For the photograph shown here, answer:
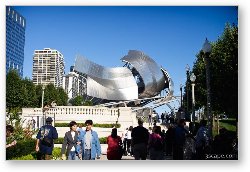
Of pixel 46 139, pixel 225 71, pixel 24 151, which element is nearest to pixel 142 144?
pixel 46 139

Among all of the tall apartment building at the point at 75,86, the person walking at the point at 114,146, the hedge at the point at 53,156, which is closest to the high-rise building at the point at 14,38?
the hedge at the point at 53,156

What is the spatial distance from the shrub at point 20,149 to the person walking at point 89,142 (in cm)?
185

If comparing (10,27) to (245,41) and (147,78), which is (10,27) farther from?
(147,78)

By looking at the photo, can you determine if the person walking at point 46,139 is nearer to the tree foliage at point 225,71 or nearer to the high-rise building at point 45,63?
the high-rise building at point 45,63

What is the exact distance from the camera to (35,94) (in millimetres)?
19156

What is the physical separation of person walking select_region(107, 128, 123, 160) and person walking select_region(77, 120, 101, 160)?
0.40m

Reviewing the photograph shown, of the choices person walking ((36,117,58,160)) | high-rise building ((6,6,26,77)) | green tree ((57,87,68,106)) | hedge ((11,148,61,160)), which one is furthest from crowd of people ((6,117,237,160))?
green tree ((57,87,68,106))

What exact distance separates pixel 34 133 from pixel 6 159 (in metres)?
1.32

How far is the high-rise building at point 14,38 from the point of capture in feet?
31.8

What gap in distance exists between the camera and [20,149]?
9.59 metres

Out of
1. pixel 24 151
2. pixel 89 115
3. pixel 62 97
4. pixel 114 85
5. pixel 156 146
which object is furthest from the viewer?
pixel 114 85

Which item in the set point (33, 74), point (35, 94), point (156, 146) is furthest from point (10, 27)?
point (35, 94)

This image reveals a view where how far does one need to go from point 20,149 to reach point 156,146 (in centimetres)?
316

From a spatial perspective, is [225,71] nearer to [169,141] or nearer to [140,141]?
[169,141]
